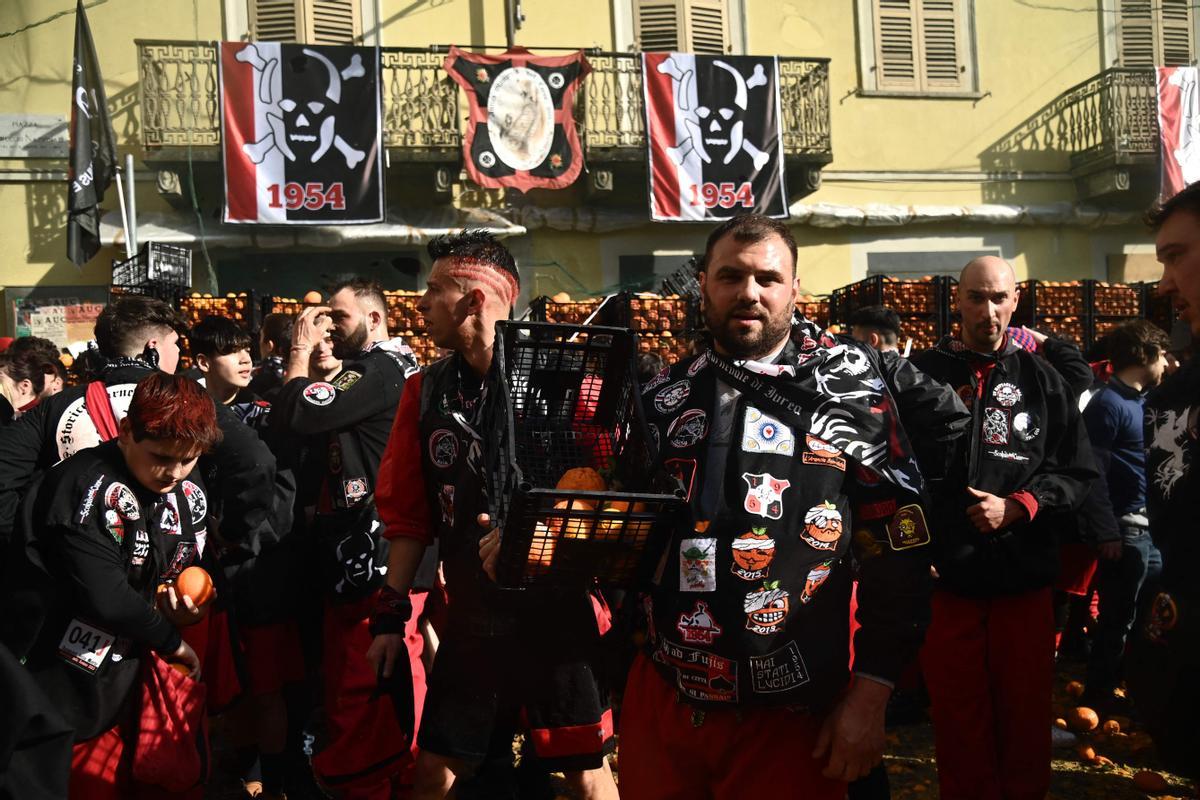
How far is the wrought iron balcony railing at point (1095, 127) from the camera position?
18.1m

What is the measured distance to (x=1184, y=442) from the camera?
2.39 m

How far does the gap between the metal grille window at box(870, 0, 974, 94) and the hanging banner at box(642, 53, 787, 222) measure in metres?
3.20

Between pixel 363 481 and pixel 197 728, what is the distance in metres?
1.18

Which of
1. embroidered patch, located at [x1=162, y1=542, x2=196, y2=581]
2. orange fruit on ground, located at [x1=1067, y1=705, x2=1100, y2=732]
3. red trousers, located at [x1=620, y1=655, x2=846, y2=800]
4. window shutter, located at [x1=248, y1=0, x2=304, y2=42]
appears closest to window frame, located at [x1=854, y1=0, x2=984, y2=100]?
window shutter, located at [x1=248, y1=0, x2=304, y2=42]

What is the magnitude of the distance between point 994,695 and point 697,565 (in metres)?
2.22

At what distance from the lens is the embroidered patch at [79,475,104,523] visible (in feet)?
11.1

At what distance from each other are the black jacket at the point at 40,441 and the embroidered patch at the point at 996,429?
3.23m

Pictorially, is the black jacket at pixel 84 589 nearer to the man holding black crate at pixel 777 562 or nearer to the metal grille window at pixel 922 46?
the man holding black crate at pixel 777 562

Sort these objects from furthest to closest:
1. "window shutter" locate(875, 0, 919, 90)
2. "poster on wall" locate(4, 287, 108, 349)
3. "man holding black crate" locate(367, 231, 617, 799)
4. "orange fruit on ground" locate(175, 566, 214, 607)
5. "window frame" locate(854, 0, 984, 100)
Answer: "window shutter" locate(875, 0, 919, 90) < "window frame" locate(854, 0, 984, 100) < "poster on wall" locate(4, 287, 108, 349) < "orange fruit on ground" locate(175, 566, 214, 607) < "man holding black crate" locate(367, 231, 617, 799)

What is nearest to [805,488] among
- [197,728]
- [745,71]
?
[197,728]

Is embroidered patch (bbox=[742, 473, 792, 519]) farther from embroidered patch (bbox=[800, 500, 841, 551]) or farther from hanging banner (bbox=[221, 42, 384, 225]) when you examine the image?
hanging banner (bbox=[221, 42, 384, 225])

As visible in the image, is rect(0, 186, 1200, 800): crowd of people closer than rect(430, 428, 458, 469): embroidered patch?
Yes

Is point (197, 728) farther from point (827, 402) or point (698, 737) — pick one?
point (827, 402)

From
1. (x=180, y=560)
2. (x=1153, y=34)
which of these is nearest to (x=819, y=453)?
(x=180, y=560)
